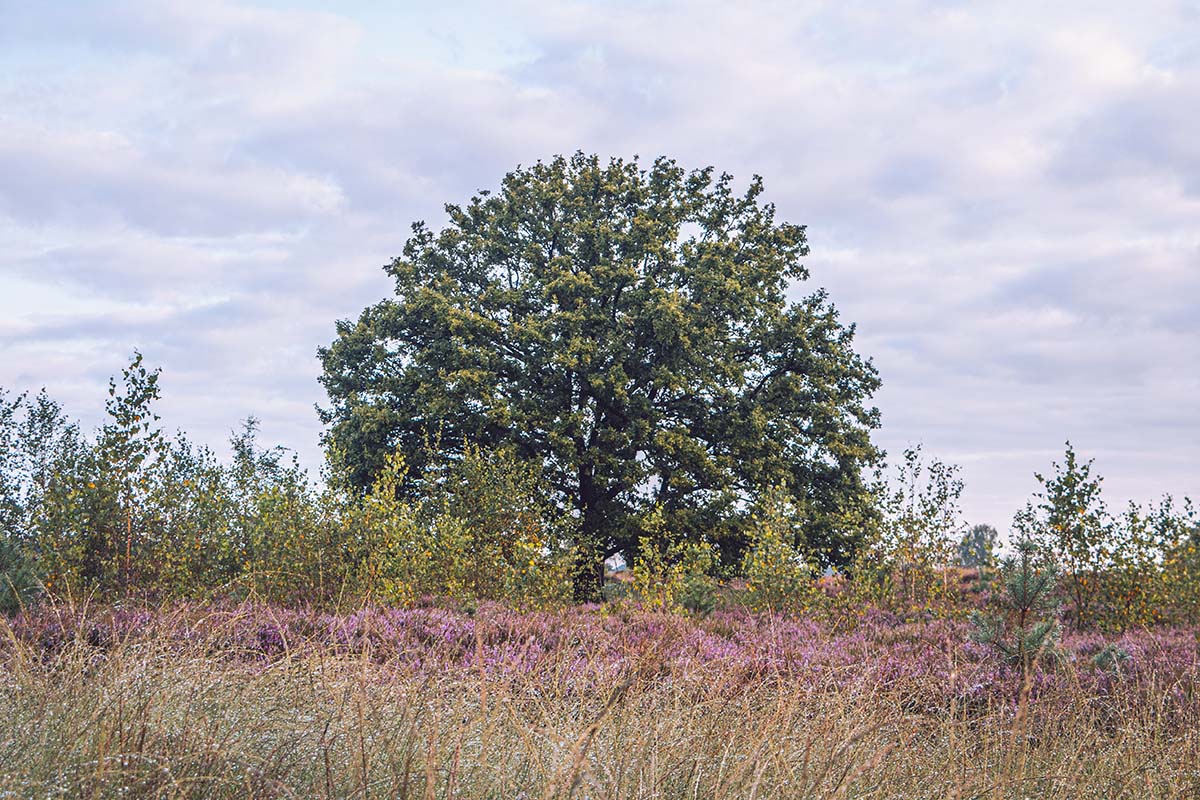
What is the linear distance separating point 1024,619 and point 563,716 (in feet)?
12.5

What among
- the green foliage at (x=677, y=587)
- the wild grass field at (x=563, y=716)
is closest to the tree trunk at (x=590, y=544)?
the green foliage at (x=677, y=587)

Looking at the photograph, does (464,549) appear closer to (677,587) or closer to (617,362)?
(677,587)

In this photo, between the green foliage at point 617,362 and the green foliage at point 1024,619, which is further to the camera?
the green foliage at point 617,362

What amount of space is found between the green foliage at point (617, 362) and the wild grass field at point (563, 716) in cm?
998

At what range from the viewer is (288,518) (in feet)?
38.3

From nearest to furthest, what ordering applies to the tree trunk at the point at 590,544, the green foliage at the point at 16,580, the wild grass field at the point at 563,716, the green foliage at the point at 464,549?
the wild grass field at the point at 563,716, the green foliage at the point at 16,580, the green foliage at the point at 464,549, the tree trunk at the point at 590,544

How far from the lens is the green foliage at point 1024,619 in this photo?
269 inches

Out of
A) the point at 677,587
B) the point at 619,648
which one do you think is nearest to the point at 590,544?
the point at 677,587

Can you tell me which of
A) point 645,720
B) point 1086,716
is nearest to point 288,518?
point 645,720

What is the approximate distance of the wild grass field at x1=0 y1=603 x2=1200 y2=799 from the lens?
388cm

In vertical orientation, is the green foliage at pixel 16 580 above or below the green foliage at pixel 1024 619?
below

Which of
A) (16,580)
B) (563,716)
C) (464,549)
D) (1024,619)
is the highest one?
(464,549)

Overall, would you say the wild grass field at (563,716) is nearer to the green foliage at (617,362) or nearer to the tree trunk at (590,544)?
the tree trunk at (590,544)

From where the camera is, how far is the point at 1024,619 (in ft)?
24.1
